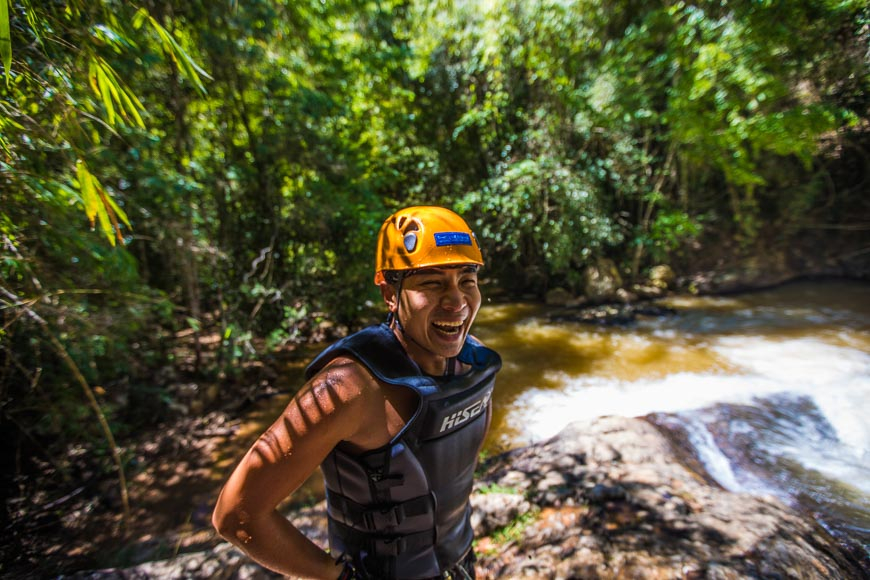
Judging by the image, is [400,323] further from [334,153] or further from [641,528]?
[334,153]

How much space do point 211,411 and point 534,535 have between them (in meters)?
4.67

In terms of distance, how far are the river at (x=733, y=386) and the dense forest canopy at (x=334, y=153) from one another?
1918 millimetres

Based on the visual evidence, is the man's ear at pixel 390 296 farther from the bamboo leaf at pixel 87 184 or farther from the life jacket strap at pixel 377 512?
the bamboo leaf at pixel 87 184

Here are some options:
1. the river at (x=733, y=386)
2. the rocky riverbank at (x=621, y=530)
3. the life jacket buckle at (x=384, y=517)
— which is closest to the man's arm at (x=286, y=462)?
the life jacket buckle at (x=384, y=517)

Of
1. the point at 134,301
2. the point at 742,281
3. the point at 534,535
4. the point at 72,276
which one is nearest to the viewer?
the point at 534,535

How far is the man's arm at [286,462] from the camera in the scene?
96 centimetres

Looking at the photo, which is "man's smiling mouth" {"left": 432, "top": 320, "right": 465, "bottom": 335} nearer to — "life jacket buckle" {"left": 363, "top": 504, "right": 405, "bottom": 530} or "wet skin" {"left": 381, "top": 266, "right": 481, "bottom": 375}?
"wet skin" {"left": 381, "top": 266, "right": 481, "bottom": 375}

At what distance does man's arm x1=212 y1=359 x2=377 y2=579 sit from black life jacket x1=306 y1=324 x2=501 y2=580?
0.42 feet

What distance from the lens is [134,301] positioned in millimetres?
4055

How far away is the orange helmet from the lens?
1.31 m

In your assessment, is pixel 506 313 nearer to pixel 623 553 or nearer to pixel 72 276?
pixel 623 553

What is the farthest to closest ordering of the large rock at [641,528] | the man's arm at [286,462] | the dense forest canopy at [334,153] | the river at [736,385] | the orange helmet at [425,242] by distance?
the river at [736,385], the dense forest canopy at [334,153], the large rock at [641,528], the orange helmet at [425,242], the man's arm at [286,462]

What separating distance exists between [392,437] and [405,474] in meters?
0.14

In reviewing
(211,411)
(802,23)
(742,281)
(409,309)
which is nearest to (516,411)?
(409,309)
